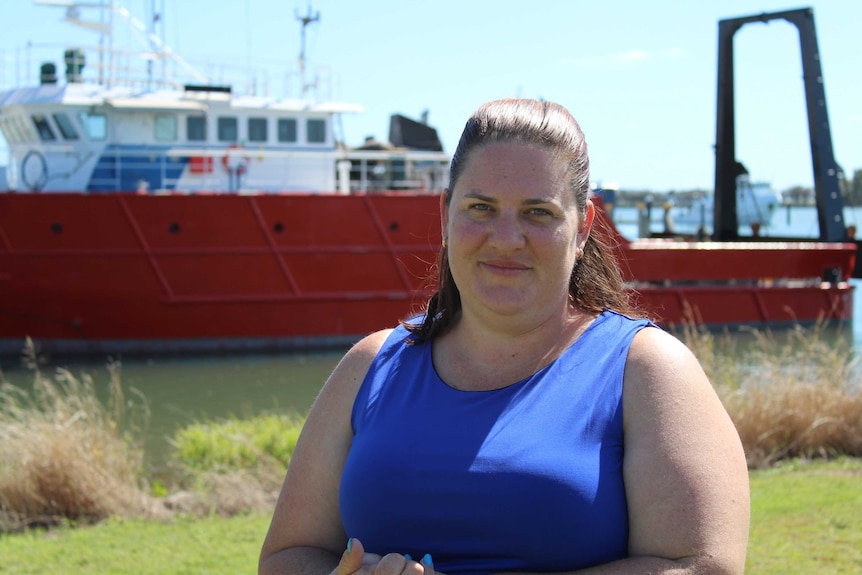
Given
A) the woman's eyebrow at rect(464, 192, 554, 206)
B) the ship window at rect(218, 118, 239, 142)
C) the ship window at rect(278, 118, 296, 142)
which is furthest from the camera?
the ship window at rect(278, 118, 296, 142)

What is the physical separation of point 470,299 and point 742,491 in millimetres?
528

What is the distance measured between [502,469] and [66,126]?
42.6 ft

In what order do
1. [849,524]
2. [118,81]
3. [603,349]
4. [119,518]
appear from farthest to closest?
[118,81] → [119,518] → [849,524] → [603,349]

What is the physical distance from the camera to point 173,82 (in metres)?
14.1

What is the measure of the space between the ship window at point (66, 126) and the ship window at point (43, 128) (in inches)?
5.4

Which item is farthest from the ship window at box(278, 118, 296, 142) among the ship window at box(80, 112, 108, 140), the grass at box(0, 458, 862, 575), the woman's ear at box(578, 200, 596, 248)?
the woman's ear at box(578, 200, 596, 248)

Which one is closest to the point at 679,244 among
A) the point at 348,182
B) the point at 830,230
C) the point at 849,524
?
the point at 830,230

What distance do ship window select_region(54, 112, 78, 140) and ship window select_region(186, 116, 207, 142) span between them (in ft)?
4.81

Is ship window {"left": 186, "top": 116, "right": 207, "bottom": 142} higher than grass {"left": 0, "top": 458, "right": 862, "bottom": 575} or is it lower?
higher

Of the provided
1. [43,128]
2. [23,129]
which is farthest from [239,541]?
[23,129]

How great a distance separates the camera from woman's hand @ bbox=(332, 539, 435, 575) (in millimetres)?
1462

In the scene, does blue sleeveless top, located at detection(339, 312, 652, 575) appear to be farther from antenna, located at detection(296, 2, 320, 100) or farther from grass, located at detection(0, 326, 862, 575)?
antenna, located at detection(296, 2, 320, 100)

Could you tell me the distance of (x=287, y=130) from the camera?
1414cm

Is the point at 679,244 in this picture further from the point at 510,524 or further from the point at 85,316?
→ the point at 510,524
